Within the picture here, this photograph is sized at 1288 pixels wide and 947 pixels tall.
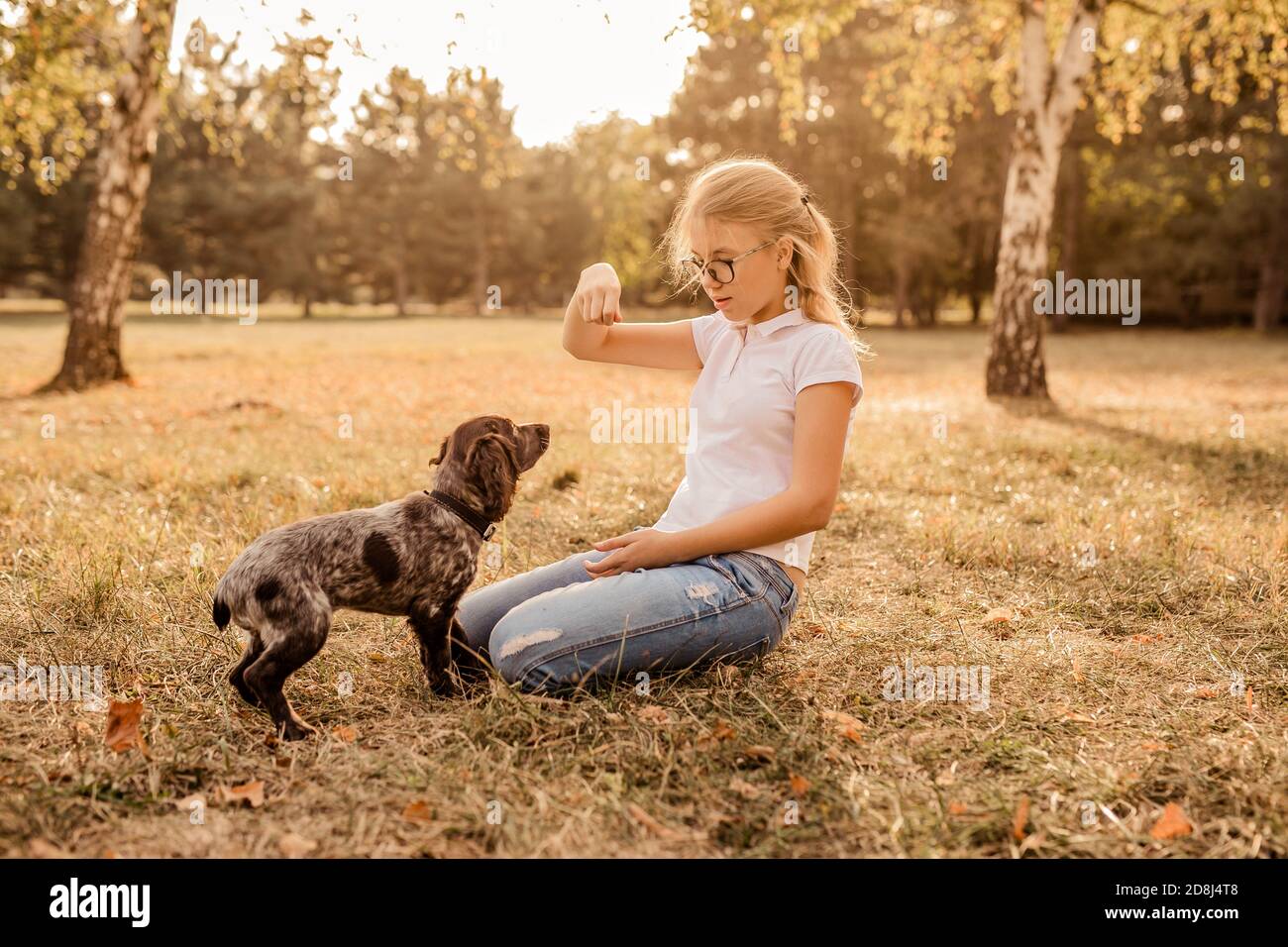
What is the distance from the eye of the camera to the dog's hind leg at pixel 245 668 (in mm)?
3178

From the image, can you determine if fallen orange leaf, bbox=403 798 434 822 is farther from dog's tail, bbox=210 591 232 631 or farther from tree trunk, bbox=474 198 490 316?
tree trunk, bbox=474 198 490 316

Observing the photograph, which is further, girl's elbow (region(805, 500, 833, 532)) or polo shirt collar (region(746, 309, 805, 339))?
polo shirt collar (region(746, 309, 805, 339))

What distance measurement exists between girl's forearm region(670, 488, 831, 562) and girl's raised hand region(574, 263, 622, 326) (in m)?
0.98

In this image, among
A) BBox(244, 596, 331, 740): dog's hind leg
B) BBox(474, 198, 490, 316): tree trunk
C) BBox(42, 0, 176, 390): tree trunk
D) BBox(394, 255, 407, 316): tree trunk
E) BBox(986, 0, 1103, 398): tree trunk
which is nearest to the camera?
BBox(244, 596, 331, 740): dog's hind leg

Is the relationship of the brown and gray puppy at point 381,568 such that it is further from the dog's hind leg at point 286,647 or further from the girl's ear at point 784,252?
the girl's ear at point 784,252

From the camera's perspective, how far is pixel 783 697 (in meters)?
3.51

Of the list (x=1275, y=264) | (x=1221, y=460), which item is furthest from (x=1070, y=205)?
(x=1221, y=460)

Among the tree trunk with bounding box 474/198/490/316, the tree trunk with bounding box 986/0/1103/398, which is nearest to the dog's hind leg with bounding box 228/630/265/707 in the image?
the tree trunk with bounding box 986/0/1103/398

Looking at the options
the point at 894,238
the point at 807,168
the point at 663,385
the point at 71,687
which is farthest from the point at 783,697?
the point at 807,168

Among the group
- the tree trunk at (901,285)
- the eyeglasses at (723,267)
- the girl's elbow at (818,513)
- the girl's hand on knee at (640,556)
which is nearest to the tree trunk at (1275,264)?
the tree trunk at (901,285)

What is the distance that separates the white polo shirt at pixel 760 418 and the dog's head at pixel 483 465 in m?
0.65

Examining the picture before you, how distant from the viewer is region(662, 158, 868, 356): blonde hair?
11.0 feet

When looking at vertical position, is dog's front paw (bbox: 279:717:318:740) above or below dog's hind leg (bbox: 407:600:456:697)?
below
